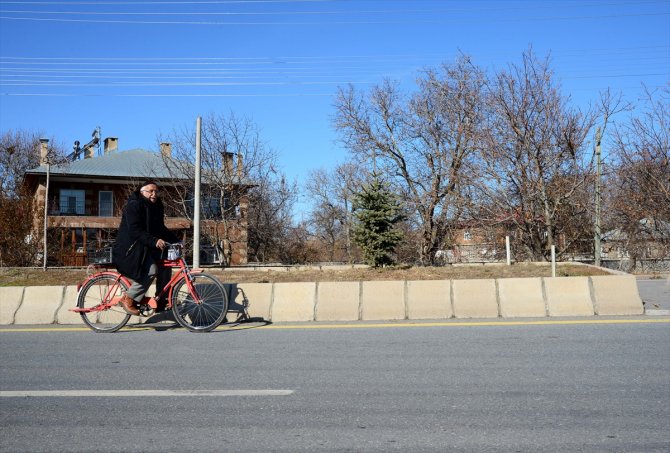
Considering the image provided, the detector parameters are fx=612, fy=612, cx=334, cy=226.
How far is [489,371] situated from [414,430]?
65.5 inches

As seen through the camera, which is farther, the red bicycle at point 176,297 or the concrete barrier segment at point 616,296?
the concrete barrier segment at point 616,296

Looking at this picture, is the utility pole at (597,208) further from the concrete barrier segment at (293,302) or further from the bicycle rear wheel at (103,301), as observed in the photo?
the bicycle rear wheel at (103,301)

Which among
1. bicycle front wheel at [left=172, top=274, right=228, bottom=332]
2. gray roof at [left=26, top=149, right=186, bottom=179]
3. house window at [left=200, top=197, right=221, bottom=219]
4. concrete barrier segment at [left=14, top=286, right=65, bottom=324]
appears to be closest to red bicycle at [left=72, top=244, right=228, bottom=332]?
bicycle front wheel at [left=172, top=274, right=228, bottom=332]

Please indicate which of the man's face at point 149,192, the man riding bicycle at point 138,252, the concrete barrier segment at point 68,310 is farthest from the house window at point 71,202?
the man riding bicycle at point 138,252

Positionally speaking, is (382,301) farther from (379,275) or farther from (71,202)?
(71,202)

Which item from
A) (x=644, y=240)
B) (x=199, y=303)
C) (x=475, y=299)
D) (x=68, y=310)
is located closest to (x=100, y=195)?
(x=644, y=240)

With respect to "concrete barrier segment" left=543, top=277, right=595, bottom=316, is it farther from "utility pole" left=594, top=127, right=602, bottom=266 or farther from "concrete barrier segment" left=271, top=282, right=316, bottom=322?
"utility pole" left=594, top=127, right=602, bottom=266

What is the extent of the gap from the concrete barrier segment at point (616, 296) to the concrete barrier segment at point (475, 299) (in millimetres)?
1424

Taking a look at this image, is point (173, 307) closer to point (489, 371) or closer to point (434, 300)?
point (434, 300)

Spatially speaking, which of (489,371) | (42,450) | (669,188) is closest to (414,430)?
(489,371)

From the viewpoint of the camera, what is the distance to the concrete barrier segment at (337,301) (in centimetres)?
877

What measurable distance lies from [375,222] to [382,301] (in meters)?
12.5

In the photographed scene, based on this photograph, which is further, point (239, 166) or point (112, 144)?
point (112, 144)

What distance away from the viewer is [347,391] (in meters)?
5.00
